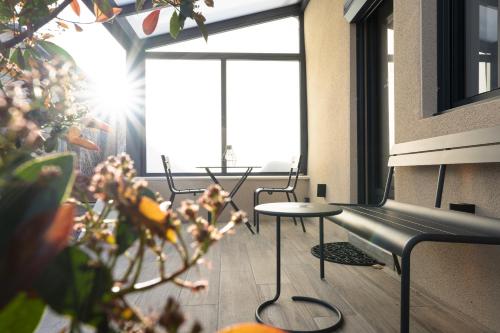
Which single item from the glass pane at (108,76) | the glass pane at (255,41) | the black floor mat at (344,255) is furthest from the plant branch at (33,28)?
the glass pane at (255,41)

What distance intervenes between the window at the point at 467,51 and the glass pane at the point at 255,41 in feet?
12.8

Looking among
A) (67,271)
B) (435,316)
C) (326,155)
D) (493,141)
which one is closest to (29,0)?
(67,271)

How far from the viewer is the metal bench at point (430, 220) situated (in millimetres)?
1267

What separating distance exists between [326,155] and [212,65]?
2.58m

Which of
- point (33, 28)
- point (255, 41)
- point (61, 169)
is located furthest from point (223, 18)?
point (61, 169)

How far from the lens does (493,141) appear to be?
1.48 metres

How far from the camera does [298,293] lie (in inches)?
84.5

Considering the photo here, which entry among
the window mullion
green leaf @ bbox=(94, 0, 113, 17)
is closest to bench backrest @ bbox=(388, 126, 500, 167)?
green leaf @ bbox=(94, 0, 113, 17)

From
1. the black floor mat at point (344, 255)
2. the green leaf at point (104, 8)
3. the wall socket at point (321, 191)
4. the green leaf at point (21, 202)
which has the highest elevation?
the green leaf at point (104, 8)

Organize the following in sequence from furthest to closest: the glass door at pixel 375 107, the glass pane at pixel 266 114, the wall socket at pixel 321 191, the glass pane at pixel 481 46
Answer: the glass pane at pixel 266 114 < the wall socket at pixel 321 191 < the glass door at pixel 375 107 < the glass pane at pixel 481 46

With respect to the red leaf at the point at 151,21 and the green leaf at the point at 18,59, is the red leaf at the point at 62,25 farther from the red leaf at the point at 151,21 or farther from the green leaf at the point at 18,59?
the red leaf at the point at 151,21

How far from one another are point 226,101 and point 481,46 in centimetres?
419

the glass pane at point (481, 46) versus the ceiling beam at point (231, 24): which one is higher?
the ceiling beam at point (231, 24)

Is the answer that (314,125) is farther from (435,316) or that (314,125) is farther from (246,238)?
(435,316)
